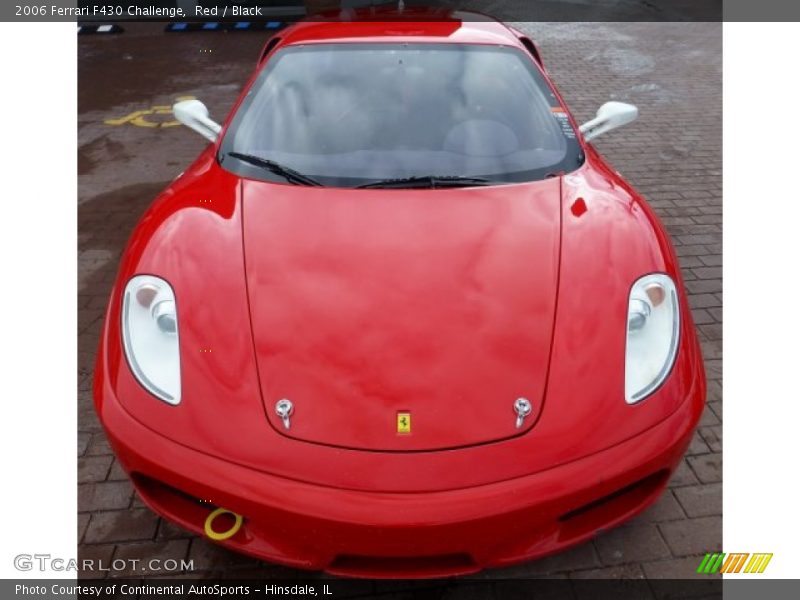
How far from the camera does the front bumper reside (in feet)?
5.17

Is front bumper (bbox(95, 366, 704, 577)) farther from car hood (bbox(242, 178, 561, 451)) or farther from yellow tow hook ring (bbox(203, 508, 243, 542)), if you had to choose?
car hood (bbox(242, 178, 561, 451))

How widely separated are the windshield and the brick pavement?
4.16ft

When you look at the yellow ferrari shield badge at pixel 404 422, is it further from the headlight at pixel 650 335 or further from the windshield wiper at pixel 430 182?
the windshield wiper at pixel 430 182

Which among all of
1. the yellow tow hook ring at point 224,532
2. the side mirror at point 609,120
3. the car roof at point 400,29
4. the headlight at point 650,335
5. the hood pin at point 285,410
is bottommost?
the yellow tow hook ring at point 224,532

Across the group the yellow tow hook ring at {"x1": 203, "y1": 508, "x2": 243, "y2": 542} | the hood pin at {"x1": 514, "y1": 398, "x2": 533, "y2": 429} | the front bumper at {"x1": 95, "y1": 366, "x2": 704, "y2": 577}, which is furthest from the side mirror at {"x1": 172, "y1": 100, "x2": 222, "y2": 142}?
the hood pin at {"x1": 514, "y1": 398, "x2": 533, "y2": 429}

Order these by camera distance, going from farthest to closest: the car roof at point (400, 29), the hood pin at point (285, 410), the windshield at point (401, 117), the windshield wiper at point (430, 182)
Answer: the car roof at point (400, 29), the windshield at point (401, 117), the windshield wiper at point (430, 182), the hood pin at point (285, 410)

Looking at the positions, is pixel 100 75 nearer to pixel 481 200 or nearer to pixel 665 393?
pixel 481 200

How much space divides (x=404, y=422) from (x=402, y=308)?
0.36 metres

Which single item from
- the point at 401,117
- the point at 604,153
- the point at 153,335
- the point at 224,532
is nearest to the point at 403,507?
the point at 224,532

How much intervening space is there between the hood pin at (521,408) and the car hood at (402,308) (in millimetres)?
13

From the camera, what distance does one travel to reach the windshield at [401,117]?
2420 mm
